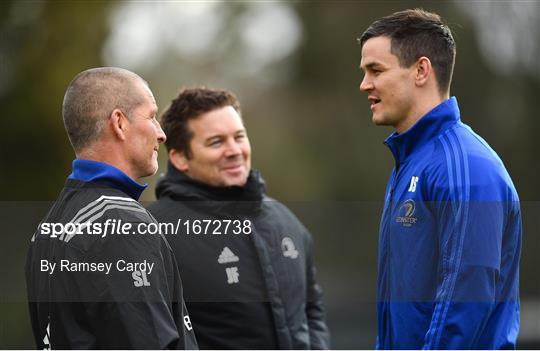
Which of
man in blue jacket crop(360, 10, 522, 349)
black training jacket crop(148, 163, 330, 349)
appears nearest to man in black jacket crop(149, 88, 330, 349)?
black training jacket crop(148, 163, 330, 349)

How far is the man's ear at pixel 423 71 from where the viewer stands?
3807mm

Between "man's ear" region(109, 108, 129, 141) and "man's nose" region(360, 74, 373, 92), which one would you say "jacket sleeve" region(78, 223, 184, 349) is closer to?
"man's ear" region(109, 108, 129, 141)

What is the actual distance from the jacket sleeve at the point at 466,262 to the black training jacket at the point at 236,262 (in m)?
1.30

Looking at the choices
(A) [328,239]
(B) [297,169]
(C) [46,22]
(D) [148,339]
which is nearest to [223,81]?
(B) [297,169]

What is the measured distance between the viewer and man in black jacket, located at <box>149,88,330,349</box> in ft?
14.7

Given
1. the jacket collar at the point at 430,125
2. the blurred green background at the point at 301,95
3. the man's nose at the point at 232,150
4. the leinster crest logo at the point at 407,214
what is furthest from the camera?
the blurred green background at the point at 301,95

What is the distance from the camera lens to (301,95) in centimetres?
2378

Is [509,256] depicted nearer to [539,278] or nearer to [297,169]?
[539,278]

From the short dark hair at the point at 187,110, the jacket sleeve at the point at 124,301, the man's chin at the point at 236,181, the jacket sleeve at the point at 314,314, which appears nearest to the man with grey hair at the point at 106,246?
the jacket sleeve at the point at 124,301

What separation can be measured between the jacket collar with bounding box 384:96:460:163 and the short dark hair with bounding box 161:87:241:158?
149cm

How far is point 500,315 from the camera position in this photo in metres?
3.46

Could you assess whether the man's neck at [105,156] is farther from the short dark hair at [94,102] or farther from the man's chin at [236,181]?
the man's chin at [236,181]

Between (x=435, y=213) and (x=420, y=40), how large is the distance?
0.84 m

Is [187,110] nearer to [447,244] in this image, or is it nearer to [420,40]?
[420,40]
